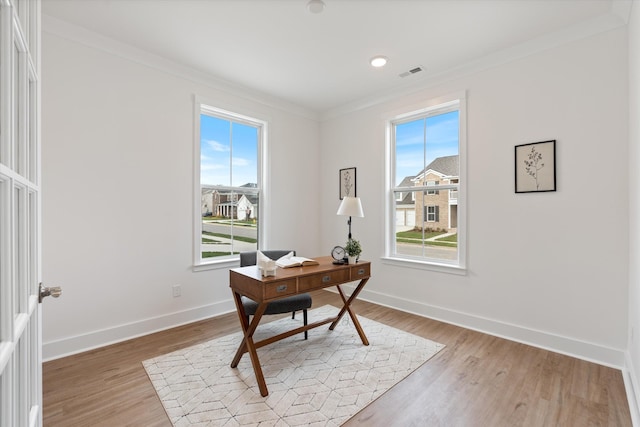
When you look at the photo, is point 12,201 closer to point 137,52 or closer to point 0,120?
point 0,120

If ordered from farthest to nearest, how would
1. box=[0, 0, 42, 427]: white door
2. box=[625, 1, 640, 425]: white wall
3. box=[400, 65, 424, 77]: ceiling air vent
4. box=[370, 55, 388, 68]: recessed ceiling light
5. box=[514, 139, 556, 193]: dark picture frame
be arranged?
1. box=[400, 65, 424, 77]: ceiling air vent
2. box=[370, 55, 388, 68]: recessed ceiling light
3. box=[514, 139, 556, 193]: dark picture frame
4. box=[625, 1, 640, 425]: white wall
5. box=[0, 0, 42, 427]: white door

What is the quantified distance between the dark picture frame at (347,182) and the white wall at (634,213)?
272 cm

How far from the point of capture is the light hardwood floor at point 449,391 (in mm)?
1803

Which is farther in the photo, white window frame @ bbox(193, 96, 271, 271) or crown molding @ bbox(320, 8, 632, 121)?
white window frame @ bbox(193, 96, 271, 271)

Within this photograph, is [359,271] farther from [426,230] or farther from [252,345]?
[426,230]

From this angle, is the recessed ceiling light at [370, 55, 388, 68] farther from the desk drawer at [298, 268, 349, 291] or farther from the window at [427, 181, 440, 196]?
the desk drawer at [298, 268, 349, 291]

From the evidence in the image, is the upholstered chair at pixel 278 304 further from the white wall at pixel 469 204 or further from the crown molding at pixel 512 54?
the crown molding at pixel 512 54

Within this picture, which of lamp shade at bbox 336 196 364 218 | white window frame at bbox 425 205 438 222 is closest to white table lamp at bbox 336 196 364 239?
lamp shade at bbox 336 196 364 218

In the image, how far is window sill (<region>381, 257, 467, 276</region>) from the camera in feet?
10.7

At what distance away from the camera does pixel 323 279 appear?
2402 millimetres

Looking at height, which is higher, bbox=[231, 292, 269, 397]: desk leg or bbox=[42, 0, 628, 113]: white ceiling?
bbox=[42, 0, 628, 113]: white ceiling

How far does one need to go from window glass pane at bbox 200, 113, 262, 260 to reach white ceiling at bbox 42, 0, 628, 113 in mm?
705

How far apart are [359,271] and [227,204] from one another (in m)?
1.92

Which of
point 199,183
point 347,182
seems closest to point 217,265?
point 199,183
